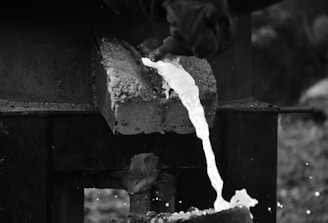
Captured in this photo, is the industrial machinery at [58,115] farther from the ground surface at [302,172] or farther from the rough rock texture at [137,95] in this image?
the ground surface at [302,172]

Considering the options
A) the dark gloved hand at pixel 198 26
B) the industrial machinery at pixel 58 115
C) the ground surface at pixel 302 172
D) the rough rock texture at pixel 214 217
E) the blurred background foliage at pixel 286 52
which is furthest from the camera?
the blurred background foliage at pixel 286 52

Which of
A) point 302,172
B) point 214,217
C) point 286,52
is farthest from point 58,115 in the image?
point 286,52

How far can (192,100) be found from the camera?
7.67ft

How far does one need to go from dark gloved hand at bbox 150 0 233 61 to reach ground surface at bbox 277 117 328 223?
312 centimetres

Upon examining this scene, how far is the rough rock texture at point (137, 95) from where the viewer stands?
92.0 inches

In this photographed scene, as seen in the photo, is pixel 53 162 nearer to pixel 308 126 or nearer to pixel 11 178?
pixel 11 178

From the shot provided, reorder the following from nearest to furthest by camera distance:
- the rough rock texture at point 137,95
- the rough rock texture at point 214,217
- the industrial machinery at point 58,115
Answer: the rough rock texture at point 214,217 < the rough rock texture at point 137,95 < the industrial machinery at point 58,115

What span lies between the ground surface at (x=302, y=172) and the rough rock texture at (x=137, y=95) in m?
2.42

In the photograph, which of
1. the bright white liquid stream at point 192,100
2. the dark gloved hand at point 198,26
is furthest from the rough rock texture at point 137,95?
the dark gloved hand at point 198,26

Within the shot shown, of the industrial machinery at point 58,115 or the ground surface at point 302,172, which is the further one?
the ground surface at point 302,172

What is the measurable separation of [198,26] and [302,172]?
4.77m

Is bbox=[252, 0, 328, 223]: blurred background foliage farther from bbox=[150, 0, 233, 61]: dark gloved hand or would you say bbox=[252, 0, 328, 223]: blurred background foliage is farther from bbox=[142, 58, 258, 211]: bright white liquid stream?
bbox=[150, 0, 233, 61]: dark gloved hand

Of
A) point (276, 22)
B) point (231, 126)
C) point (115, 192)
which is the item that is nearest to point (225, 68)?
point (231, 126)

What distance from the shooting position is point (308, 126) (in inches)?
310
